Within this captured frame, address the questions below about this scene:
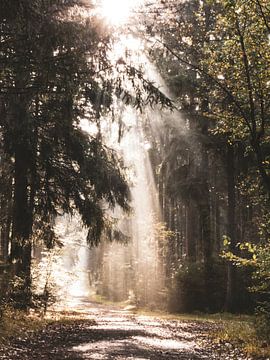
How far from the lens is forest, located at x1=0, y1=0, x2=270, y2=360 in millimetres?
9438

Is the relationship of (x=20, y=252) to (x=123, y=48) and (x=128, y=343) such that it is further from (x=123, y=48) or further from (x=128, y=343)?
(x=123, y=48)

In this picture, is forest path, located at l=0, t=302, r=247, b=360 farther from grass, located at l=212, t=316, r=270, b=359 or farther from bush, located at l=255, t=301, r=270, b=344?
bush, located at l=255, t=301, r=270, b=344

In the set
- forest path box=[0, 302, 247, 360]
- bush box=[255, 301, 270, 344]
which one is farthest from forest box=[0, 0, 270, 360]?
forest path box=[0, 302, 247, 360]

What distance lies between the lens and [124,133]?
49.4 feet

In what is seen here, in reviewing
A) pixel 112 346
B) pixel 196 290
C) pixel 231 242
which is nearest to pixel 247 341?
pixel 112 346

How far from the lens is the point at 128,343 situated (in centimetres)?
→ 1010

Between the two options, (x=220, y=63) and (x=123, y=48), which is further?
→ (x=220, y=63)

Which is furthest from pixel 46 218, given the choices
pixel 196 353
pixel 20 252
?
pixel 196 353

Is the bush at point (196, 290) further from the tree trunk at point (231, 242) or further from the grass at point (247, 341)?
the grass at point (247, 341)

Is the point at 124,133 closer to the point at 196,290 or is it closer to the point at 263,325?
the point at 263,325

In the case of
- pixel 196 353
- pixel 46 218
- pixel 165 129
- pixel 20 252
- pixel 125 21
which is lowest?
pixel 196 353

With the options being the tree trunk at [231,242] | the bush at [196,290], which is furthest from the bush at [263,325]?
the bush at [196,290]

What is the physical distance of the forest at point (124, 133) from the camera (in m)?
9.44

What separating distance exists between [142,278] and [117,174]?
18.7 m
